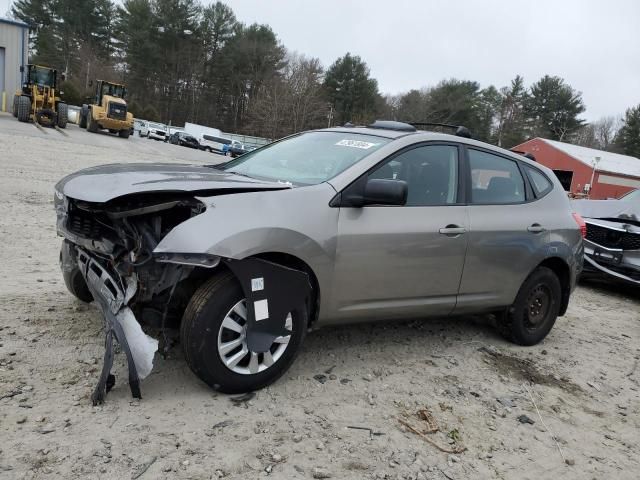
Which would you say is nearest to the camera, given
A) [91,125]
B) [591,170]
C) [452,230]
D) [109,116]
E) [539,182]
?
[452,230]

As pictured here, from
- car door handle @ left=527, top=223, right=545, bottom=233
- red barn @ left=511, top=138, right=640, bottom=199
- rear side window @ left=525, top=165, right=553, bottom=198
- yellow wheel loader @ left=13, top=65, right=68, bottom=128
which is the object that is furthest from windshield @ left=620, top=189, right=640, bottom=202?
red barn @ left=511, top=138, right=640, bottom=199

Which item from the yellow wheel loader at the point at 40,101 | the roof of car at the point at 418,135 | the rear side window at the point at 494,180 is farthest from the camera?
the yellow wheel loader at the point at 40,101

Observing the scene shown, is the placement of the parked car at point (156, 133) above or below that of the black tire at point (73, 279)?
above

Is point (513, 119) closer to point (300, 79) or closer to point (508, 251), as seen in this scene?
point (300, 79)

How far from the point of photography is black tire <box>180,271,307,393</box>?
2.84 metres

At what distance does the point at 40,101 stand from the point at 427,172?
2879cm

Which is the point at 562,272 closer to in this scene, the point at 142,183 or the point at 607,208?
the point at 142,183

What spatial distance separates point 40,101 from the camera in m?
27.1

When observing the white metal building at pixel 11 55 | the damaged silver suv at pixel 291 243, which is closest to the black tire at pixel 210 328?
the damaged silver suv at pixel 291 243

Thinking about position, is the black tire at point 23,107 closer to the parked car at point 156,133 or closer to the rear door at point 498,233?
the parked car at point 156,133

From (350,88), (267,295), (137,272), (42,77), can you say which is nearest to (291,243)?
(267,295)

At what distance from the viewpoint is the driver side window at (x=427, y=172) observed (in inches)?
147

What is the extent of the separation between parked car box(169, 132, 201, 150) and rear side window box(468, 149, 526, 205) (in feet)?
Result: 135

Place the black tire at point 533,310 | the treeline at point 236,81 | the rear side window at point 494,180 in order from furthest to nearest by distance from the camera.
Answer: the treeline at point 236,81
the black tire at point 533,310
the rear side window at point 494,180
